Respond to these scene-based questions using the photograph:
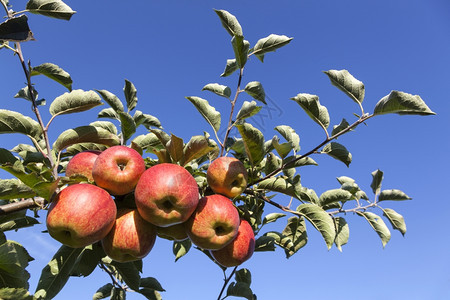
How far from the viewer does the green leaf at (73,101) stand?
272 centimetres

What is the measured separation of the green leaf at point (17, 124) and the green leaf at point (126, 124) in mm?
637

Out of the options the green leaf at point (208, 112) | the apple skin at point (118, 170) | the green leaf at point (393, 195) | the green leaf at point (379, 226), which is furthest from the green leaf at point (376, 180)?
the apple skin at point (118, 170)

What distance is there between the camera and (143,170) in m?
2.39

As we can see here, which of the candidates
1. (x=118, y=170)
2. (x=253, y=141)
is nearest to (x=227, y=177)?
(x=253, y=141)

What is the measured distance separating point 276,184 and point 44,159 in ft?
5.99

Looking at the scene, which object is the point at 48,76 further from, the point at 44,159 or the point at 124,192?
the point at 124,192

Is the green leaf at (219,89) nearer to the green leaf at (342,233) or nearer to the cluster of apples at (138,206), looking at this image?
the cluster of apples at (138,206)

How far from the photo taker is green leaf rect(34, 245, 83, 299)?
2.45 m

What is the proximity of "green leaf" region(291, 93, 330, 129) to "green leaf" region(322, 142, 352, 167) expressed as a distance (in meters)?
0.16

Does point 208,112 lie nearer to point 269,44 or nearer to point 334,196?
point 269,44

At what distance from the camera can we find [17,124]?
2562 mm

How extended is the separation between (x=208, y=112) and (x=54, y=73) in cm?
126

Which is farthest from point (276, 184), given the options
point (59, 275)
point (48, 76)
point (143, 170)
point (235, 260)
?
point (48, 76)

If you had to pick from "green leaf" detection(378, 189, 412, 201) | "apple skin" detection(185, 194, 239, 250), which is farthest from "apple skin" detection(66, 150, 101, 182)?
"green leaf" detection(378, 189, 412, 201)
